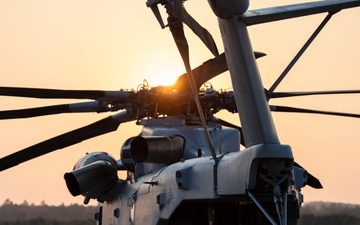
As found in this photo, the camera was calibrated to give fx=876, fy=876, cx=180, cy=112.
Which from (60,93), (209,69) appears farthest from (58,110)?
(209,69)

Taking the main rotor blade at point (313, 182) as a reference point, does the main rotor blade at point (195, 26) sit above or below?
above

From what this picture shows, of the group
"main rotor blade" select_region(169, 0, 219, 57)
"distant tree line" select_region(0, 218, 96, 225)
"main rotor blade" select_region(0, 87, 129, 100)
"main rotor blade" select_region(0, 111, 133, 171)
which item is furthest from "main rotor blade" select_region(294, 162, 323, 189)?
"distant tree line" select_region(0, 218, 96, 225)

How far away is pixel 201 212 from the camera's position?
15.0 m

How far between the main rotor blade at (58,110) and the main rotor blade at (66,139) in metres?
0.86

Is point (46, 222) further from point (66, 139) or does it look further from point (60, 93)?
point (60, 93)

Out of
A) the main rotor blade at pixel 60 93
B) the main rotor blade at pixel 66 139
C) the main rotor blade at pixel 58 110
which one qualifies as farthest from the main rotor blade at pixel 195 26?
the main rotor blade at pixel 66 139

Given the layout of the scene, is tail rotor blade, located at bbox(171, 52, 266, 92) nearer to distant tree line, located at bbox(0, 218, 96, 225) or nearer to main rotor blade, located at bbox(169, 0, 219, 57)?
main rotor blade, located at bbox(169, 0, 219, 57)

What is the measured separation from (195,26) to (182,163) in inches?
153

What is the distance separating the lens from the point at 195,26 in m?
12.6

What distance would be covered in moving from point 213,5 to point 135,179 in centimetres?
796

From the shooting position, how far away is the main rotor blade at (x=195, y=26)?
41.2 ft

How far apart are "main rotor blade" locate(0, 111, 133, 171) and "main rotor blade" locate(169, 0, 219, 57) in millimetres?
7568

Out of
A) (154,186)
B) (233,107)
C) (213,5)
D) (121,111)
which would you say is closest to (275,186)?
(213,5)

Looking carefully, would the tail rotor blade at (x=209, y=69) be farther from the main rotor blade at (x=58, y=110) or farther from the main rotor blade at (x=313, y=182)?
the main rotor blade at (x=313, y=182)
